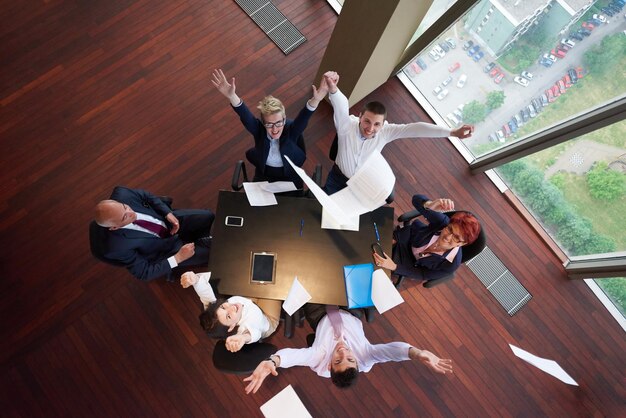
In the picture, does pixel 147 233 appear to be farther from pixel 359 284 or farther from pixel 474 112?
pixel 474 112

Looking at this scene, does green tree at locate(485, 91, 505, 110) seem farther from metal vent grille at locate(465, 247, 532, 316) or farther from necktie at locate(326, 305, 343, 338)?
necktie at locate(326, 305, 343, 338)

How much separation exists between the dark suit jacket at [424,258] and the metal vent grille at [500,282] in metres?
1.16

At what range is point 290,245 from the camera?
2.52 m

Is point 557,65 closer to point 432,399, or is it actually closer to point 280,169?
point 280,169

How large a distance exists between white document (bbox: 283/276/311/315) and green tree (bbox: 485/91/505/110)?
8.32ft

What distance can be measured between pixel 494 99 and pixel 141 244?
324 centimetres

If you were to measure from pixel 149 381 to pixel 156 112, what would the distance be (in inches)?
99.9

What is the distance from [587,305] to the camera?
144 inches

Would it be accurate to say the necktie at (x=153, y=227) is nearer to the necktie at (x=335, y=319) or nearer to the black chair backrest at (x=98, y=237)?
the black chair backrest at (x=98, y=237)

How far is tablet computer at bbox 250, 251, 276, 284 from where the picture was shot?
2438mm

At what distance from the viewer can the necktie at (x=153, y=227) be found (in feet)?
8.15

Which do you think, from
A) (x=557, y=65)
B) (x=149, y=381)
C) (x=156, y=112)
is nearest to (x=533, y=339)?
(x=557, y=65)

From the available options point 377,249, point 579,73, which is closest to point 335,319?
point 377,249

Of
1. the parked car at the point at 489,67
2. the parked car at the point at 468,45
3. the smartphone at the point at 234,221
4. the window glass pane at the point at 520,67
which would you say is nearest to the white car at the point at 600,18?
the window glass pane at the point at 520,67
